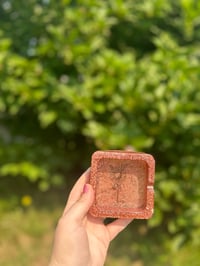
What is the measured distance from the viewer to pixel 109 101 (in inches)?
107

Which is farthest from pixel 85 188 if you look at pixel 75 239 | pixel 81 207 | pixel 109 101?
pixel 109 101

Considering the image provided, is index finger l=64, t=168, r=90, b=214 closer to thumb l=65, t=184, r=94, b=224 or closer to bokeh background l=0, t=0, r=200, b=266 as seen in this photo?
thumb l=65, t=184, r=94, b=224

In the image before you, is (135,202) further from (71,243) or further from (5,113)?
(5,113)

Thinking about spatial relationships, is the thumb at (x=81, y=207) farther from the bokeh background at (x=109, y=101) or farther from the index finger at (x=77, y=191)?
the bokeh background at (x=109, y=101)

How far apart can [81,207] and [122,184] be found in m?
0.26

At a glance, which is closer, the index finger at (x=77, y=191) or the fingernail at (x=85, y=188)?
the fingernail at (x=85, y=188)

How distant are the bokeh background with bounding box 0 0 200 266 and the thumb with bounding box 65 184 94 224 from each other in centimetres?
91

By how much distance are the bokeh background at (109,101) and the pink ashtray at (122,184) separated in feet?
2.34

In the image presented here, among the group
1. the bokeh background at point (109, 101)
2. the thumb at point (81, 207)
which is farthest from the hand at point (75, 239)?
the bokeh background at point (109, 101)

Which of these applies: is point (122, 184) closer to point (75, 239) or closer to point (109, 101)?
point (75, 239)

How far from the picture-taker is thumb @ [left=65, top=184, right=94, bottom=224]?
5.36 ft

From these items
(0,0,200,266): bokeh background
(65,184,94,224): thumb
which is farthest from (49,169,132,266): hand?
(0,0,200,266): bokeh background

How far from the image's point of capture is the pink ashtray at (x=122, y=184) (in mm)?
1697

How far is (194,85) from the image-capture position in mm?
2424
